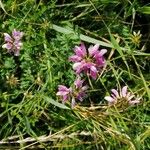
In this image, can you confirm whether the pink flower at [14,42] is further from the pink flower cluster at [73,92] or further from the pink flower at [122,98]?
the pink flower at [122,98]

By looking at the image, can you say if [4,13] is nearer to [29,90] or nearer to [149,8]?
[29,90]

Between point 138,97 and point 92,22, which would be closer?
point 138,97

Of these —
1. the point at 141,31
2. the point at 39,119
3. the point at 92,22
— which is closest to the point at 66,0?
the point at 92,22

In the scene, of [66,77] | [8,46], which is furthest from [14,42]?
[66,77]

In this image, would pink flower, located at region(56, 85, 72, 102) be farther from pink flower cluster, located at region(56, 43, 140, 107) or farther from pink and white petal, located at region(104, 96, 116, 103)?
pink and white petal, located at region(104, 96, 116, 103)

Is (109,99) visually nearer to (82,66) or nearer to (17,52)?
(82,66)
